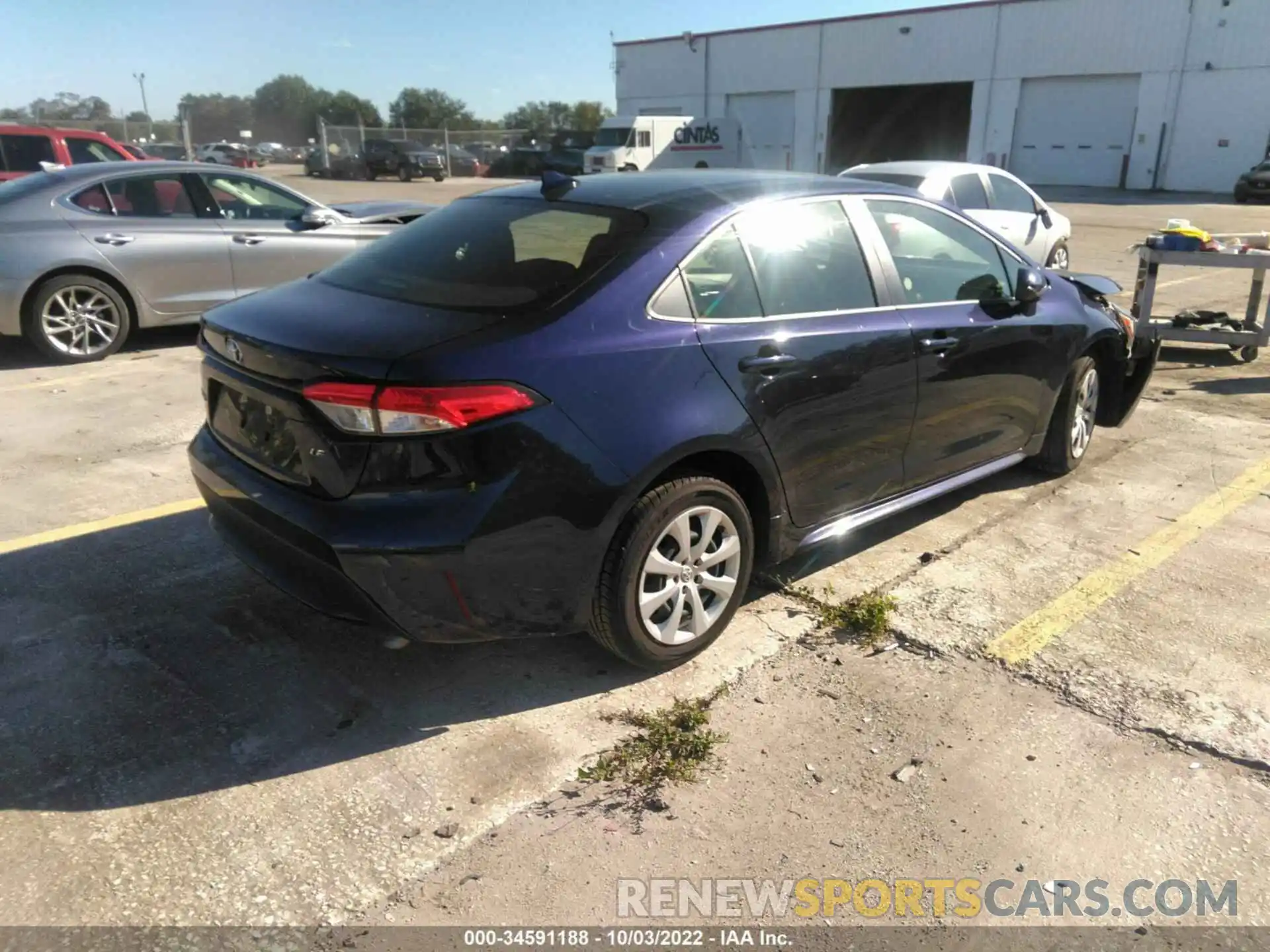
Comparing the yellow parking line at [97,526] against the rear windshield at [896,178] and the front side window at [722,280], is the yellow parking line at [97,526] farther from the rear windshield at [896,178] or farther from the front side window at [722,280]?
the rear windshield at [896,178]

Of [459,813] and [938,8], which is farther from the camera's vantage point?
[938,8]

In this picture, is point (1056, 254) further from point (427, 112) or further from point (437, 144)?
point (427, 112)

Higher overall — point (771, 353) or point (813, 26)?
point (813, 26)

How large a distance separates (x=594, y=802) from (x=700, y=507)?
1.03m

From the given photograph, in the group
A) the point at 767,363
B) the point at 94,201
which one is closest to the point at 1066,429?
the point at 767,363

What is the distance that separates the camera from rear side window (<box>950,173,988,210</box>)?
10591 mm

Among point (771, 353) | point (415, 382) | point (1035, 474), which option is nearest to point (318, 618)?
point (415, 382)

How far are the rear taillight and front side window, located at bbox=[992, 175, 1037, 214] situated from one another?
9.91 m

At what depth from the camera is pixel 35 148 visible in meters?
13.7

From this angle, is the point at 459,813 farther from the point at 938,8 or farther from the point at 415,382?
the point at 938,8

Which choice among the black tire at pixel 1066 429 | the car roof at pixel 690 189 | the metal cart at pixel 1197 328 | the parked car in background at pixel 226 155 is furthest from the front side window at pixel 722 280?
the parked car in background at pixel 226 155

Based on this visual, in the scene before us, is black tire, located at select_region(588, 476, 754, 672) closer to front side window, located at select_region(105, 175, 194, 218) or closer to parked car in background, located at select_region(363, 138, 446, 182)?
front side window, located at select_region(105, 175, 194, 218)

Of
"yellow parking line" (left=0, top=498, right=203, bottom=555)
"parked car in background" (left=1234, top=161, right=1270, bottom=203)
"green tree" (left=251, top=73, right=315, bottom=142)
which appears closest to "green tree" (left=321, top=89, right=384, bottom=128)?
"green tree" (left=251, top=73, right=315, bottom=142)

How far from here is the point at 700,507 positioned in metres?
3.26
